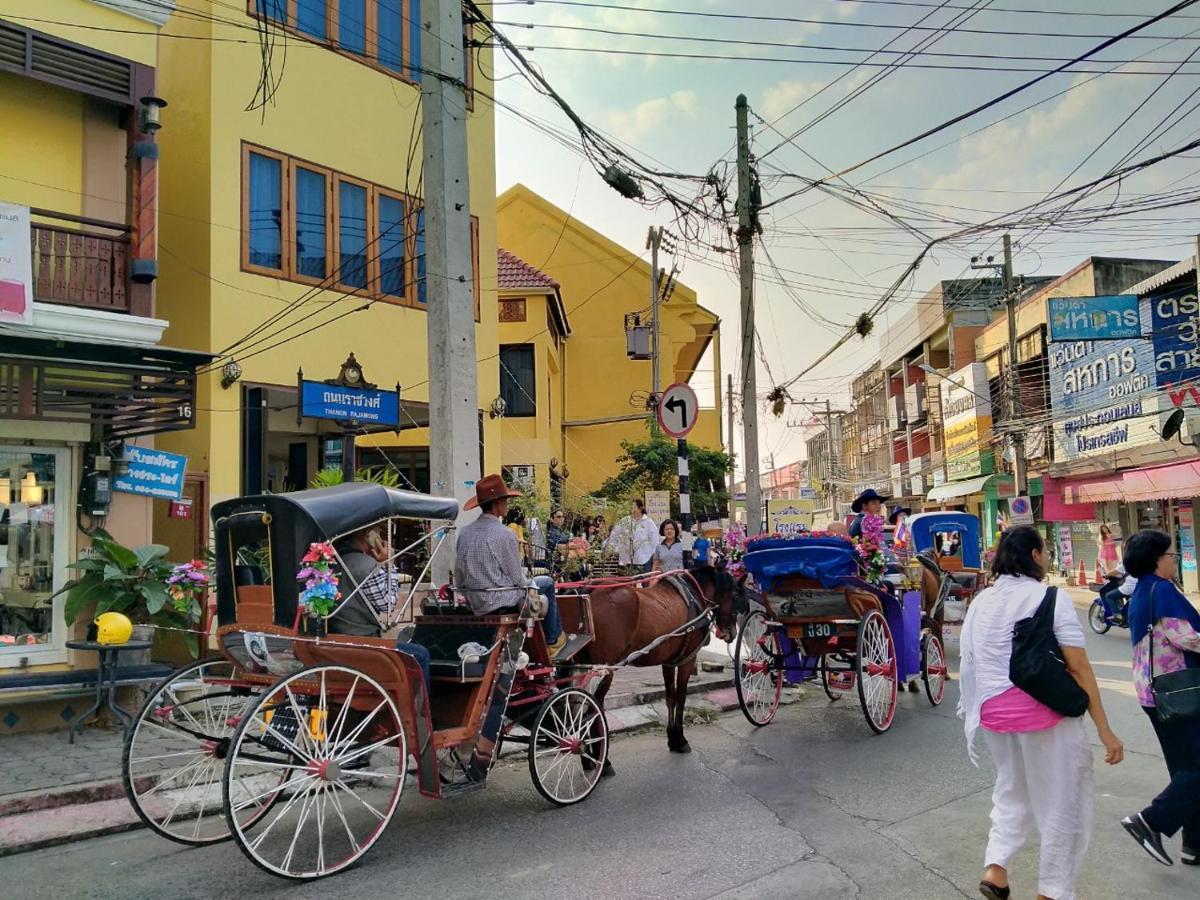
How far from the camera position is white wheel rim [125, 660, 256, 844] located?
5.31 meters

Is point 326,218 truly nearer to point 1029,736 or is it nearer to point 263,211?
point 263,211

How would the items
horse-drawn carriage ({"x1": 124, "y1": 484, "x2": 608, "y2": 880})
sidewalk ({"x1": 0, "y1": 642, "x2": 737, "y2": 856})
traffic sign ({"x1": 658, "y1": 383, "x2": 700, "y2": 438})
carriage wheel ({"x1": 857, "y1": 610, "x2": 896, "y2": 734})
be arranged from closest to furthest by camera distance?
horse-drawn carriage ({"x1": 124, "y1": 484, "x2": 608, "y2": 880}), sidewalk ({"x1": 0, "y1": 642, "x2": 737, "y2": 856}), carriage wheel ({"x1": 857, "y1": 610, "x2": 896, "y2": 734}), traffic sign ({"x1": 658, "y1": 383, "x2": 700, "y2": 438})

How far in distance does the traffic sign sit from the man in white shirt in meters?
5.27

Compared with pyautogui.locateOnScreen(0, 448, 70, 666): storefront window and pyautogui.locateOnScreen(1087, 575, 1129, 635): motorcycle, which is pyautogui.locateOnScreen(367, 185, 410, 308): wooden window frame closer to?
pyautogui.locateOnScreen(0, 448, 70, 666): storefront window

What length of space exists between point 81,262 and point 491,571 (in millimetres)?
6569

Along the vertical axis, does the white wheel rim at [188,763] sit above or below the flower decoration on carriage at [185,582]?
below

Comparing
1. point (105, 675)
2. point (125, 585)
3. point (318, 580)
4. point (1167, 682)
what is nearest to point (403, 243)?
point (125, 585)

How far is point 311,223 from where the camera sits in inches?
531

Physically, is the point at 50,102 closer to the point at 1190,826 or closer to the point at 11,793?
the point at 11,793

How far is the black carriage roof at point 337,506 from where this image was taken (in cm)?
527

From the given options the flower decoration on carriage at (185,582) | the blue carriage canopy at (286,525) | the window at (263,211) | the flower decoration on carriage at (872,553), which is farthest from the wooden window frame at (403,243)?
the blue carriage canopy at (286,525)

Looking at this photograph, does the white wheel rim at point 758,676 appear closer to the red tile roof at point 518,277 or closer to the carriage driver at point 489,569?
the carriage driver at point 489,569

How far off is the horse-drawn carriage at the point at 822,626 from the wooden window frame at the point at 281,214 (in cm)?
811

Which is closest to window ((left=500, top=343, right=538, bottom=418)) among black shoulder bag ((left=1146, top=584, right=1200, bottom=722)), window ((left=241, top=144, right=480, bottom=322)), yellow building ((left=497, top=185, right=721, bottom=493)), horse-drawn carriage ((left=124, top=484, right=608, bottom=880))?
yellow building ((left=497, top=185, right=721, bottom=493))
